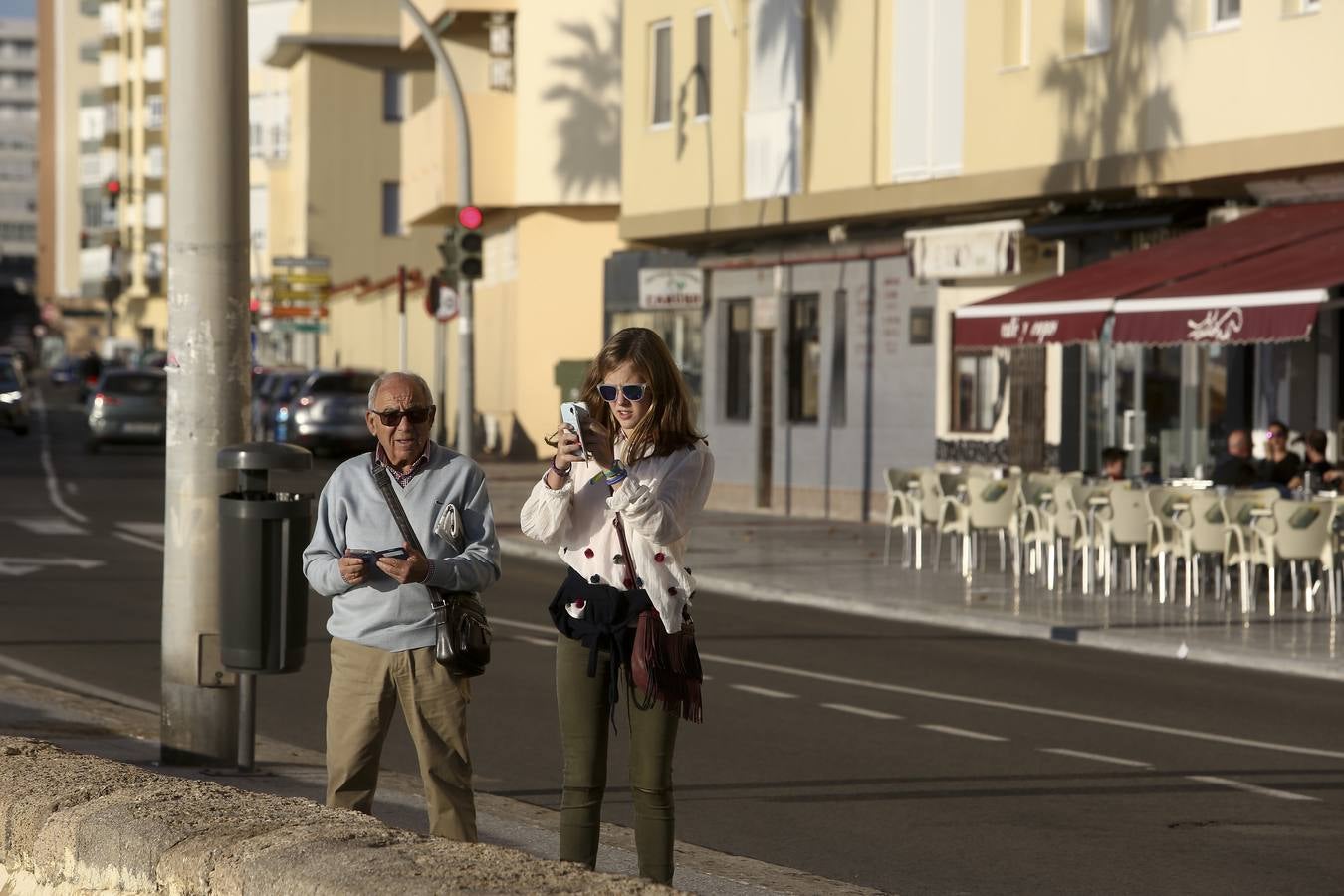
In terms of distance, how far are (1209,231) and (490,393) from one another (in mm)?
28102

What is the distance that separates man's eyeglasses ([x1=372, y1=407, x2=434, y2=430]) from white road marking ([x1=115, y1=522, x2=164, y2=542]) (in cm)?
1897

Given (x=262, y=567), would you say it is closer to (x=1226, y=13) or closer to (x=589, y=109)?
(x=1226, y=13)

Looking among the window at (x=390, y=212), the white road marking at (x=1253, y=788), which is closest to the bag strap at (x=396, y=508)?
the white road marking at (x=1253, y=788)

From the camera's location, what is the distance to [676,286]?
3136 centimetres

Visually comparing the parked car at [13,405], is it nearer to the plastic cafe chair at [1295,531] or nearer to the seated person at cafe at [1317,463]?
the seated person at cafe at [1317,463]

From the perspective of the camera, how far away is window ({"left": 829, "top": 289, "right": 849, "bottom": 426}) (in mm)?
31219

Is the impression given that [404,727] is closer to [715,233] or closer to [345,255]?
[715,233]

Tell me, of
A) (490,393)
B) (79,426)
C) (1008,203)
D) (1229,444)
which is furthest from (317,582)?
(79,426)

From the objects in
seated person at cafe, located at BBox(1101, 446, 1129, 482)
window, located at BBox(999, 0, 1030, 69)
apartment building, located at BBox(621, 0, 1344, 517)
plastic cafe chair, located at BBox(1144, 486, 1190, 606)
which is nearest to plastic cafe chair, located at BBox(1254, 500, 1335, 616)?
plastic cafe chair, located at BBox(1144, 486, 1190, 606)

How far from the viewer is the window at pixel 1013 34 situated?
26375 millimetres

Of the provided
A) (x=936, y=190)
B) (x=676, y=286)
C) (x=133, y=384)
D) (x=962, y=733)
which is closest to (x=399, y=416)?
(x=962, y=733)

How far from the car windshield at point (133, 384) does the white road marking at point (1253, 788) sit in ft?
124

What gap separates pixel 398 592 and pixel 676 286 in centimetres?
2459

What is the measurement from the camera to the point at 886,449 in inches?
1190
